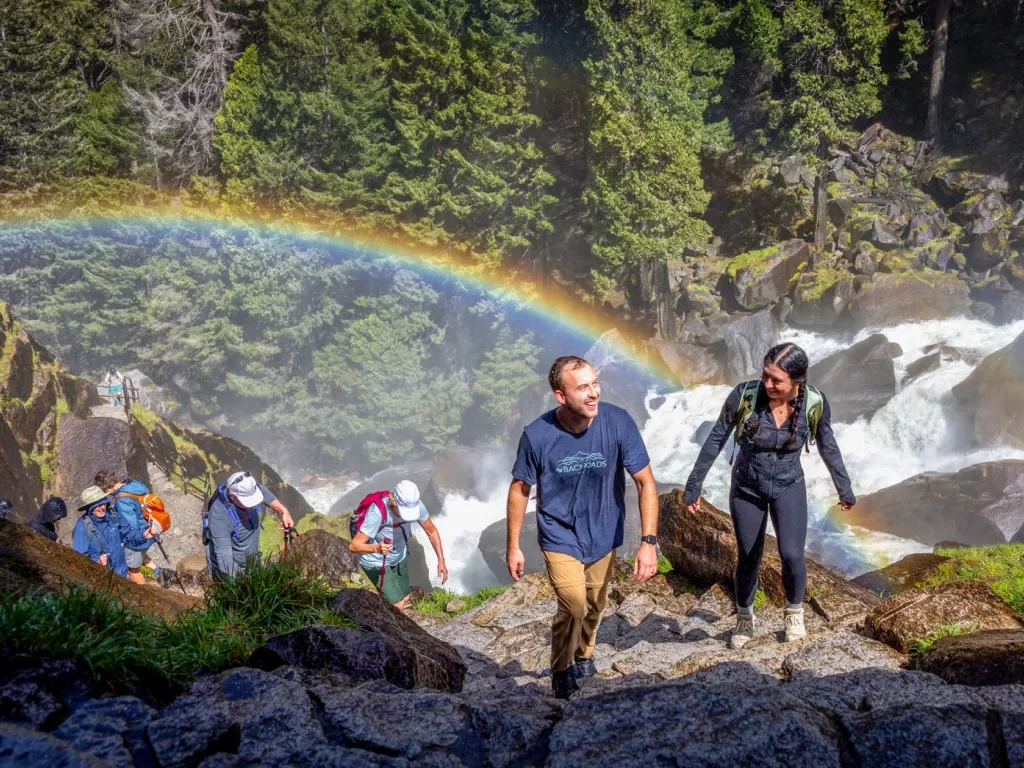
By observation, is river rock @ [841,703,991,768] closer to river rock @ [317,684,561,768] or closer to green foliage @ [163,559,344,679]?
river rock @ [317,684,561,768]

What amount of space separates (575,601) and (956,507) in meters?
16.4

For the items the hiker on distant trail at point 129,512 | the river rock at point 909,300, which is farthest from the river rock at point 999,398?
the hiker on distant trail at point 129,512

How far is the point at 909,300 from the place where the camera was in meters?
26.9

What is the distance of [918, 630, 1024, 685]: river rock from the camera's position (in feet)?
11.4

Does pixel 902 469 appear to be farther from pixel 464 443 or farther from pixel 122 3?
pixel 122 3

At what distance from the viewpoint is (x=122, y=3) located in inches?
1188

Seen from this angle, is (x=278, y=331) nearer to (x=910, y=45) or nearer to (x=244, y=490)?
(x=244, y=490)

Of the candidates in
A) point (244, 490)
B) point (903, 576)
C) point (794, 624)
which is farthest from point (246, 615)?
point (903, 576)

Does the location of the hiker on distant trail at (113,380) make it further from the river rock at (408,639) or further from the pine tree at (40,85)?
the river rock at (408,639)

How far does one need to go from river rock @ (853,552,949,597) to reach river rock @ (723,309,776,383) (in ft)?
71.2

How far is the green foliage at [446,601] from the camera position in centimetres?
883

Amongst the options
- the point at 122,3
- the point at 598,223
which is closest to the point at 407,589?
the point at 598,223

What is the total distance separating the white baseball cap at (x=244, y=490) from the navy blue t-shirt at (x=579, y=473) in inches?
150

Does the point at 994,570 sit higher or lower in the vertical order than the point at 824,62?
lower
